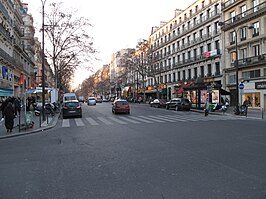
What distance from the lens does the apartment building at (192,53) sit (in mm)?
35931

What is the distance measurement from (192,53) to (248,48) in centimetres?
1619

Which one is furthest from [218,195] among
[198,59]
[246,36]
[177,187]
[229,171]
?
[198,59]

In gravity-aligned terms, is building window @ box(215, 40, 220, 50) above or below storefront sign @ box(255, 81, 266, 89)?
above

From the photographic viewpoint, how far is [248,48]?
34.0m

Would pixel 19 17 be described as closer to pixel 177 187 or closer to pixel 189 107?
pixel 189 107

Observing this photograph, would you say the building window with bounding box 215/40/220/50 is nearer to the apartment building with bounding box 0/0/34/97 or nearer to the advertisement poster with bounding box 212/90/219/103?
the advertisement poster with bounding box 212/90/219/103

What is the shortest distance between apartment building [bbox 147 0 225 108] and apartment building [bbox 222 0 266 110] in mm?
2242

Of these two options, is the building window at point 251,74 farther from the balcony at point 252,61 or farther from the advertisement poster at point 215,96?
the advertisement poster at point 215,96

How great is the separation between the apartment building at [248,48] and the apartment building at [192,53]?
7.36 ft

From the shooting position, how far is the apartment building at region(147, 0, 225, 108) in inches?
1415

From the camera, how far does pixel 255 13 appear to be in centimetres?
3209

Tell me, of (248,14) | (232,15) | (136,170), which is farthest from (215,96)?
(136,170)

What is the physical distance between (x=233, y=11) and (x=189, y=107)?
16478 mm

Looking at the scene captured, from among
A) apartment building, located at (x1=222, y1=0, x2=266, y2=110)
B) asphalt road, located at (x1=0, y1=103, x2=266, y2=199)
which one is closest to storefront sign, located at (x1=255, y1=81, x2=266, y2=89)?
apartment building, located at (x1=222, y1=0, x2=266, y2=110)
